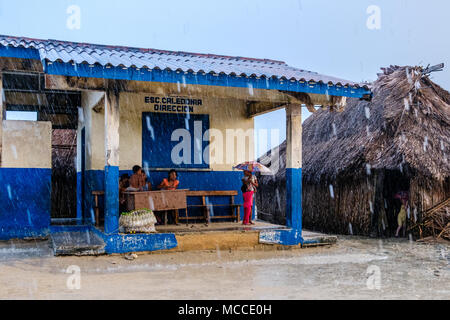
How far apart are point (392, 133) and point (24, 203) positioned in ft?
29.6

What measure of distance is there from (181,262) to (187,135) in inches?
161

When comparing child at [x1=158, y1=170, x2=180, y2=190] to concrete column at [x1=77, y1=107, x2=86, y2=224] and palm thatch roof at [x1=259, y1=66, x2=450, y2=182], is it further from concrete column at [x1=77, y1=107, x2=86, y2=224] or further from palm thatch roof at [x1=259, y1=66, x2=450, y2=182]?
palm thatch roof at [x1=259, y1=66, x2=450, y2=182]

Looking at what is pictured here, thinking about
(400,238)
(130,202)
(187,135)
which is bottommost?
(400,238)

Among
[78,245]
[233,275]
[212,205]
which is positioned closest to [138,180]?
A: [212,205]

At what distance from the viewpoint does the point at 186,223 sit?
459 inches

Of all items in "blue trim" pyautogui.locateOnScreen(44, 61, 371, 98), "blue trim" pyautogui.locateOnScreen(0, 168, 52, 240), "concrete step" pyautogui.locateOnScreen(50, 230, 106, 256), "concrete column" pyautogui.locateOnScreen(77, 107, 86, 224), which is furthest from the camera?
"concrete column" pyautogui.locateOnScreen(77, 107, 86, 224)

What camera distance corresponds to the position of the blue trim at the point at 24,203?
11.0 metres

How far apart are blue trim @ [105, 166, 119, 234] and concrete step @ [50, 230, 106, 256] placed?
336 millimetres

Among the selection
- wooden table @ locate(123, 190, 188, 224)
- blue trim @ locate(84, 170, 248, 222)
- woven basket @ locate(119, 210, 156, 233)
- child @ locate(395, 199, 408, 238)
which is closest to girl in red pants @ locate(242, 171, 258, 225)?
blue trim @ locate(84, 170, 248, 222)

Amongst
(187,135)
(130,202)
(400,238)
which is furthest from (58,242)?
(400,238)

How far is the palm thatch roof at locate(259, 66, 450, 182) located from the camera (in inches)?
496

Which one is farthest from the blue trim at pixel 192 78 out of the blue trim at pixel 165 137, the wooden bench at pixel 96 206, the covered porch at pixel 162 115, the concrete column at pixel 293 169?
the wooden bench at pixel 96 206
